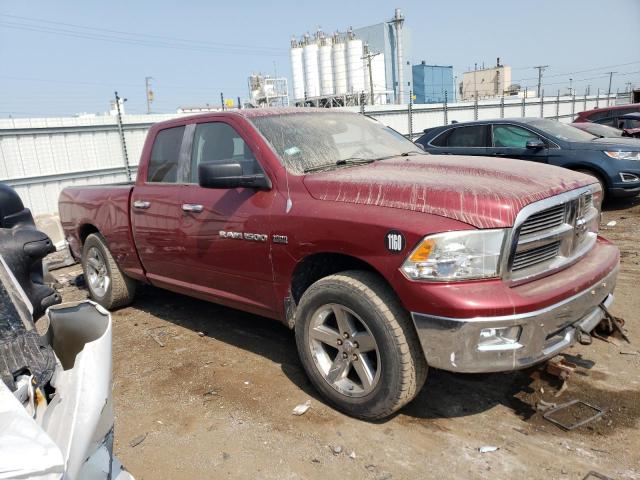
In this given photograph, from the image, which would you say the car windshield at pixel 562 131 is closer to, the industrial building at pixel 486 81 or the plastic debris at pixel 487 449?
the plastic debris at pixel 487 449

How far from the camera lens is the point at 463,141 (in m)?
9.34

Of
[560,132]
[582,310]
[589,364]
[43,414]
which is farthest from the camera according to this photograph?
[560,132]

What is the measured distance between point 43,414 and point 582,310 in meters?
2.64

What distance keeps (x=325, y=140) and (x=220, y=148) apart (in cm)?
85

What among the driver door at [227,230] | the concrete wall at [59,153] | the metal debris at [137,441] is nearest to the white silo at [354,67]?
the concrete wall at [59,153]

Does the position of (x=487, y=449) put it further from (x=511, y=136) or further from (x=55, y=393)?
(x=511, y=136)

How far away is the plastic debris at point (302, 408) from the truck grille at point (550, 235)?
150cm

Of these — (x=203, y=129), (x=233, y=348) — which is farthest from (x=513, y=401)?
(x=203, y=129)

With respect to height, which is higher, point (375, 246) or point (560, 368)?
point (375, 246)

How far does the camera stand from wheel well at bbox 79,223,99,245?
18.5ft

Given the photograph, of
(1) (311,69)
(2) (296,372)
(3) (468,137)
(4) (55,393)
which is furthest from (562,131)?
(1) (311,69)

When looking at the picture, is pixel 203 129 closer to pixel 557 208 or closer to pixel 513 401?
pixel 557 208

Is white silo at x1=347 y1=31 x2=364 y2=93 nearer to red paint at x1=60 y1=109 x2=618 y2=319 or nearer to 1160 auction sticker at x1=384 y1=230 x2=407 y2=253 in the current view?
red paint at x1=60 y1=109 x2=618 y2=319

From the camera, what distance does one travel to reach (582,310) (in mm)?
2871
